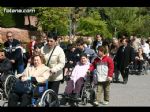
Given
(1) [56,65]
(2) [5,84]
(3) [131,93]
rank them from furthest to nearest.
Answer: (3) [131,93]
(2) [5,84]
(1) [56,65]

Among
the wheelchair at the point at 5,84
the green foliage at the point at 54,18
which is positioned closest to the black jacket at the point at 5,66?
the wheelchair at the point at 5,84

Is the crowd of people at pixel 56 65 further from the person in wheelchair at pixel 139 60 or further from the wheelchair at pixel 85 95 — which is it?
the person in wheelchair at pixel 139 60

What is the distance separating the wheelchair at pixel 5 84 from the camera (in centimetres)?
1168

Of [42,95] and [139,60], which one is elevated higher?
[139,60]

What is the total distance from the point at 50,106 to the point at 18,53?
10.9 feet

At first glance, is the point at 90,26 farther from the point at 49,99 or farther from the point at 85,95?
the point at 49,99

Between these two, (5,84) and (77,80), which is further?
(5,84)

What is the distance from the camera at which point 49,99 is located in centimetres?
958

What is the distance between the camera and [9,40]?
502 inches

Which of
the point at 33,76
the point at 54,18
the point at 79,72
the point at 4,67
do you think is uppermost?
the point at 54,18

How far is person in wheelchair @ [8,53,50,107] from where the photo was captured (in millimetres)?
9391

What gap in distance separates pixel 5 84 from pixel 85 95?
80.2 inches

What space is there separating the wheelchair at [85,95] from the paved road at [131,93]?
28cm

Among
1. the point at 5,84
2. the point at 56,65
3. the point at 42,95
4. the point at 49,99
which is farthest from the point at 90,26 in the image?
the point at 42,95
